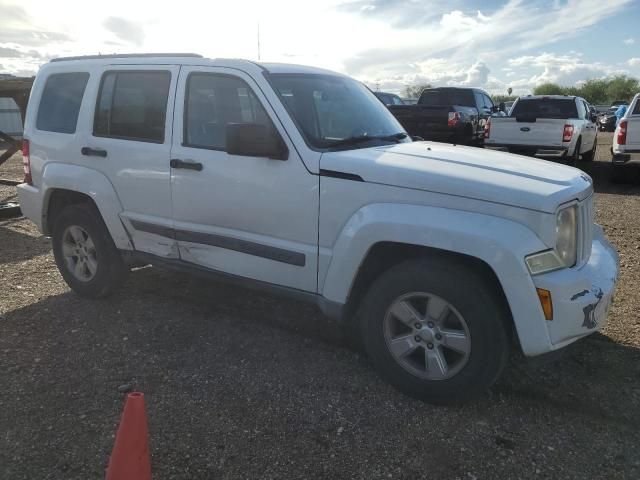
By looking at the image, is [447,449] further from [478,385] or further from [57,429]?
[57,429]

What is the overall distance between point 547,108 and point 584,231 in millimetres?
10864

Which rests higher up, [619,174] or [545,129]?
[545,129]

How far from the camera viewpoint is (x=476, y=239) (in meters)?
2.76

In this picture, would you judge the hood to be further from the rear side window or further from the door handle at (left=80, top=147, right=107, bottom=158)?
the rear side window

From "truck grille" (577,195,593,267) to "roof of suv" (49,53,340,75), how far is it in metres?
2.10

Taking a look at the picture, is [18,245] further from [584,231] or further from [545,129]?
[545,129]

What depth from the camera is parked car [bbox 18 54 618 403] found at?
2797 mm

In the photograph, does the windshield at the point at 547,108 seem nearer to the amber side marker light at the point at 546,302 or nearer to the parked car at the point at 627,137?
the parked car at the point at 627,137

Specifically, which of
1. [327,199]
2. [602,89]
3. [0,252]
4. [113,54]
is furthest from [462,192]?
[602,89]

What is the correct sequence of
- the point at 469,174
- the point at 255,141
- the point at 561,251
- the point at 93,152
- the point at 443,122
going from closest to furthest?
the point at 561,251
the point at 469,174
the point at 255,141
the point at 93,152
the point at 443,122

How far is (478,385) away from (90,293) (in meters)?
3.35

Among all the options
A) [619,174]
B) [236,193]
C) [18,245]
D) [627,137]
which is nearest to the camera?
[236,193]

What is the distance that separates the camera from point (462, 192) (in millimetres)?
2846

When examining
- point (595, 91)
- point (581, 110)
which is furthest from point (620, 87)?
point (581, 110)
